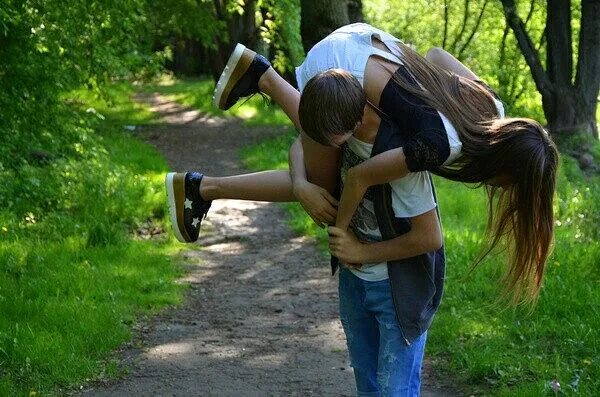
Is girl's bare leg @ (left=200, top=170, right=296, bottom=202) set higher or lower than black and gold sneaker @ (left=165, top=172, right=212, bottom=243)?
higher

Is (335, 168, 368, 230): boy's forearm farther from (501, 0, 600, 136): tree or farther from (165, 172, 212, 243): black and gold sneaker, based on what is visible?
(501, 0, 600, 136): tree

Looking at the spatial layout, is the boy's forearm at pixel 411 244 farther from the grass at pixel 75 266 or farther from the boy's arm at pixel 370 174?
the grass at pixel 75 266

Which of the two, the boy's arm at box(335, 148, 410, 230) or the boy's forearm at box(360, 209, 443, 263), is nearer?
the boy's arm at box(335, 148, 410, 230)

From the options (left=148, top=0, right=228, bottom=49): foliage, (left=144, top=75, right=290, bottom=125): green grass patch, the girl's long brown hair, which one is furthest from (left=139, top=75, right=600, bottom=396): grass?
(left=148, top=0, right=228, bottom=49): foliage

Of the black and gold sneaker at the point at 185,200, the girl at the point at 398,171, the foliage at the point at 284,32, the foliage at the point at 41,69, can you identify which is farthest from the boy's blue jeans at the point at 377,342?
the foliage at the point at 284,32

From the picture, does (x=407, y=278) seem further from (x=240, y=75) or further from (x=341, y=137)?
(x=240, y=75)

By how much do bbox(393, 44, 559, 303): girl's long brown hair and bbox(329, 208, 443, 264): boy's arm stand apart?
0.19 m

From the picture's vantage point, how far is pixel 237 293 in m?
7.08

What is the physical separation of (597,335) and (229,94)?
2645mm

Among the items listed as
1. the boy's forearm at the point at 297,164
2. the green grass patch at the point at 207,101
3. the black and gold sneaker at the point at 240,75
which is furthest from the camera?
the green grass patch at the point at 207,101

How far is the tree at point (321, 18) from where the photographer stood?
414 inches

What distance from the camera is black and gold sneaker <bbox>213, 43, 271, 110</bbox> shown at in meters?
3.79

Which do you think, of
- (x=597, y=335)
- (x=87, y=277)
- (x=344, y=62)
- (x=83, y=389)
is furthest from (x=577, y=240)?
(x=344, y=62)

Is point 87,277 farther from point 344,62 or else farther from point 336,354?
point 344,62
